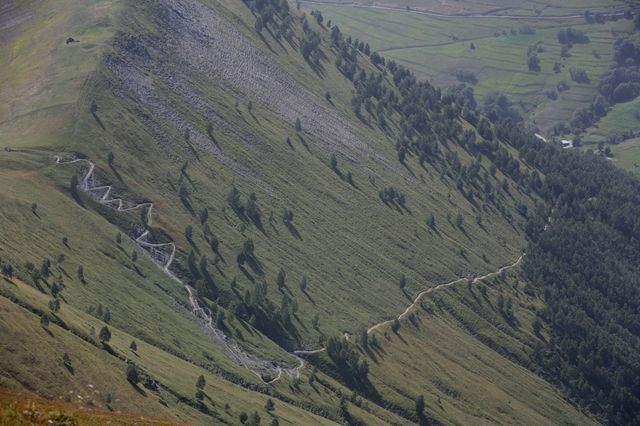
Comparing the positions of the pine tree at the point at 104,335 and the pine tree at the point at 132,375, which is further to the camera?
the pine tree at the point at 104,335

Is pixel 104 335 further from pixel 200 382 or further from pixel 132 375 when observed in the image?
pixel 200 382

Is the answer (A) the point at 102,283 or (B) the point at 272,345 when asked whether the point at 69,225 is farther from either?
(B) the point at 272,345

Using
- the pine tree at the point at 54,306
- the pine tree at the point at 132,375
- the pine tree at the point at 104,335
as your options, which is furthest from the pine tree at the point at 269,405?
the pine tree at the point at 54,306

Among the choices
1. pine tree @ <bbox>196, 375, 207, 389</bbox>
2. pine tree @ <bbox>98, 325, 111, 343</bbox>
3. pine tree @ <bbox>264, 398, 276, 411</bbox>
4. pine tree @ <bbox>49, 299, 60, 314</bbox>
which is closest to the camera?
pine tree @ <bbox>49, 299, 60, 314</bbox>

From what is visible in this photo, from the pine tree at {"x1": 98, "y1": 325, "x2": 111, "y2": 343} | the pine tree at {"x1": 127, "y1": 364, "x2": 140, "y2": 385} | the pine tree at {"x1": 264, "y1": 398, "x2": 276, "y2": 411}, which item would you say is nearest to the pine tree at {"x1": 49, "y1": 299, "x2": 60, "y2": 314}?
the pine tree at {"x1": 98, "y1": 325, "x2": 111, "y2": 343}

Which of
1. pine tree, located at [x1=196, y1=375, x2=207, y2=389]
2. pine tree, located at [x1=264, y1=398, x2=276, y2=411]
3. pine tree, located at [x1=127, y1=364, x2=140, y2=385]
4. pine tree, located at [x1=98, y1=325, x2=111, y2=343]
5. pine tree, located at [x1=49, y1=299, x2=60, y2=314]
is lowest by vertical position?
pine tree, located at [x1=264, y1=398, x2=276, y2=411]

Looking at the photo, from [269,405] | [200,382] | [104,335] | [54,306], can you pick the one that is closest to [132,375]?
[104,335]

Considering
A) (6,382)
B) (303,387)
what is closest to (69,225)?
(303,387)

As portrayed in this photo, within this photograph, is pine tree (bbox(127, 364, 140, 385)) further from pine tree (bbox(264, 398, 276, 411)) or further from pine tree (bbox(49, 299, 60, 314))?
pine tree (bbox(264, 398, 276, 411))

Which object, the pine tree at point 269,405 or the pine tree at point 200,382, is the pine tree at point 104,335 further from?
the pine tree at point 269,405

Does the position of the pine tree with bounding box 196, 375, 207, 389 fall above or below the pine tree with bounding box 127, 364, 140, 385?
below

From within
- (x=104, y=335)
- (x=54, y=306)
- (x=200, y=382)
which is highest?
(x=54, y=306)

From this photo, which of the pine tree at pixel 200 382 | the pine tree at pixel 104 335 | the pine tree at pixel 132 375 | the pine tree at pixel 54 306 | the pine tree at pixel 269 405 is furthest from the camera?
the pine tree at pixel 269 405

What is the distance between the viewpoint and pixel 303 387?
188 metres
